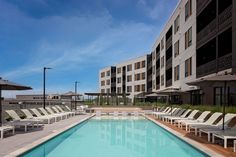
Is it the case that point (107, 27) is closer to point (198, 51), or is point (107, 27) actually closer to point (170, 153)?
point (198, 51)

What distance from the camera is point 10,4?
1222 inches

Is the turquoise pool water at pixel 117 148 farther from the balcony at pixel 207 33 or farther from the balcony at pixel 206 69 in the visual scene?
the balcony at pixel 207 33

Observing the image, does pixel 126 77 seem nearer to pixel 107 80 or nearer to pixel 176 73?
pixel 107 80

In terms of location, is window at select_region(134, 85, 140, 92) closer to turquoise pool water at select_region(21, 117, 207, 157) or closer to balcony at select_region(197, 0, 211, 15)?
balcony at select_region(197, 0, 211, 15)

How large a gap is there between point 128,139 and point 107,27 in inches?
821

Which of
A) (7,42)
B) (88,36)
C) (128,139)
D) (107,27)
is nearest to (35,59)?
(7,42)

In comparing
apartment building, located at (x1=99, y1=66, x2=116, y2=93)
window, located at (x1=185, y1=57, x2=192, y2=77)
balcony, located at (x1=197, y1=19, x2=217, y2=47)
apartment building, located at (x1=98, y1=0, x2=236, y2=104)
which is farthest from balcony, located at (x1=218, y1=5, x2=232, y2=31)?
apartment building, located at (x1=99, y1=66, x2=116, y2=93)

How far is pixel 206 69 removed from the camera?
87.8ft

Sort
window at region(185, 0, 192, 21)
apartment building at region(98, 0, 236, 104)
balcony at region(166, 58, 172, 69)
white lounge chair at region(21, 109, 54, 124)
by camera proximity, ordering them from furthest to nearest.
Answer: balcony at region(166, 58, 172, 69)
window at region(185, 0, 192, 21)
apartment building at region(98, 0, 236, 104)
white lounge chair at region(21, 109, 54, 124)

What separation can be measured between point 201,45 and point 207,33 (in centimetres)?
156

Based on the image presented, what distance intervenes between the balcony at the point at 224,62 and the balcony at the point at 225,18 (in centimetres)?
192

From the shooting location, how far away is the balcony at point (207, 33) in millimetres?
25266

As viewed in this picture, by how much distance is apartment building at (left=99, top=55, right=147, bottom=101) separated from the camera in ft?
249

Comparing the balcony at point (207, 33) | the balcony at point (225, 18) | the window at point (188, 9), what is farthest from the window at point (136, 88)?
the balcony at point (225, 18)
